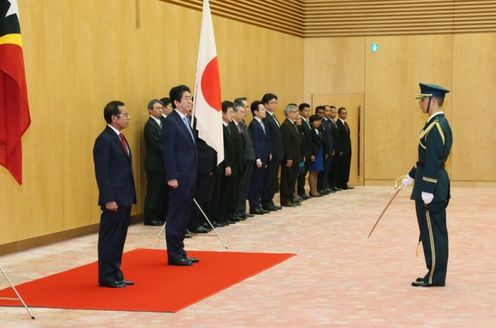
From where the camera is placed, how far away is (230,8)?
15797 millimetres

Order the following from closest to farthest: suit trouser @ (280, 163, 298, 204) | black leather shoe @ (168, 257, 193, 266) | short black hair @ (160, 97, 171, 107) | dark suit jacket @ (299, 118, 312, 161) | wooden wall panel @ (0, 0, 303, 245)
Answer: black leather shoe @ (168, 257, 193, 266)
wooden wall panel @ (0, 0, 303, 245)
short black hair @ (160, 97, 171, 107)
suit trouser @ (280, 163, 298, 204)
dark suit jacket @ (299, 118, 312, 161)

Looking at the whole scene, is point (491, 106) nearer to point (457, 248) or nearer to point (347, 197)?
point (347, 197)

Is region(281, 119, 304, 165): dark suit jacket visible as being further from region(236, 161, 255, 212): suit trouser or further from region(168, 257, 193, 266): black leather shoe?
region(168, 257, 193, 266): black leather shoe

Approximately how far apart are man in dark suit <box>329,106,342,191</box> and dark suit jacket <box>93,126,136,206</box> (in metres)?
9.99

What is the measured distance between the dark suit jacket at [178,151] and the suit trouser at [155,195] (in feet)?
11.6

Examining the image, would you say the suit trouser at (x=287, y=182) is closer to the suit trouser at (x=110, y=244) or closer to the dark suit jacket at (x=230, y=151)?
the dark suit jacket at (x=230, y=151)

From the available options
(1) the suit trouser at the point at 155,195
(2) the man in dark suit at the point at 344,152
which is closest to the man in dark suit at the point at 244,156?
(1) the suit trouser at the point at 155,195

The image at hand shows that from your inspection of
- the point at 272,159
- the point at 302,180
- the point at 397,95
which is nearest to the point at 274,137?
the point at 272,159

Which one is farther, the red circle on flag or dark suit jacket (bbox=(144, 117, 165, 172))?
dark suit jacket (bbox=(144, 117, 165, 172))

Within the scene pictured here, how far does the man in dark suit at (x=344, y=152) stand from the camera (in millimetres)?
17750

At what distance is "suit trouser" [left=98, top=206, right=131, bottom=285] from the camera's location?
7512 millimetres

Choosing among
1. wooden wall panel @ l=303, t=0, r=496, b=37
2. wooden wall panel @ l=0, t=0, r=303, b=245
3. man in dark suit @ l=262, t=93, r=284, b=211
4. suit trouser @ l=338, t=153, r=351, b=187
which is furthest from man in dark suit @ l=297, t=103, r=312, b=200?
wooden wall panel @ l=303, t=0, r=496, b=37

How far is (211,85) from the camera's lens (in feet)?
32.7

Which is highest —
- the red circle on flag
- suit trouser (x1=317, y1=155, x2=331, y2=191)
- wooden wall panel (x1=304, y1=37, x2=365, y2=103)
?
wooden wall panel (x1=304, y1=37, x2=365, y2=103)
